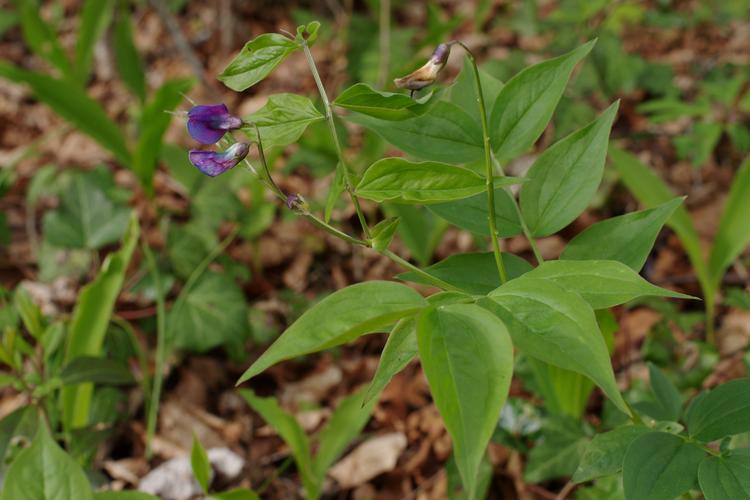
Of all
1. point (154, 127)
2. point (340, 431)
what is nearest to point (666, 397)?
point (340, 431)

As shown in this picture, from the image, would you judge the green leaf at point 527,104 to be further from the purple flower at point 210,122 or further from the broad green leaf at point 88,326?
the broad green leaf at point 88,326

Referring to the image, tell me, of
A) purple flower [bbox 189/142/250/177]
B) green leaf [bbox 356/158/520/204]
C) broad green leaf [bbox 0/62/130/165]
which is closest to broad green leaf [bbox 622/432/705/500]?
green leaf [bbox 356/158/520/204]

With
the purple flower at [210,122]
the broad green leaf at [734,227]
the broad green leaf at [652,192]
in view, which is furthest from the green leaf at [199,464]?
the broad green leaf at [734,227]

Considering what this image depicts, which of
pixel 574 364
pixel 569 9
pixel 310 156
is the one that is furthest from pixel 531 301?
pixel 569 9

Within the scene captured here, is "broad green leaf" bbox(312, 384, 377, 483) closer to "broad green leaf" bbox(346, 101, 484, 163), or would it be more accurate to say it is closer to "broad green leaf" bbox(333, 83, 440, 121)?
"broad green leaf" bbox(346, 101, 484, 163)

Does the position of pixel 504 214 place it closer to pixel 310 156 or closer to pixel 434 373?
pixel 434 373

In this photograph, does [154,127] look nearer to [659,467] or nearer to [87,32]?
[87,32]
